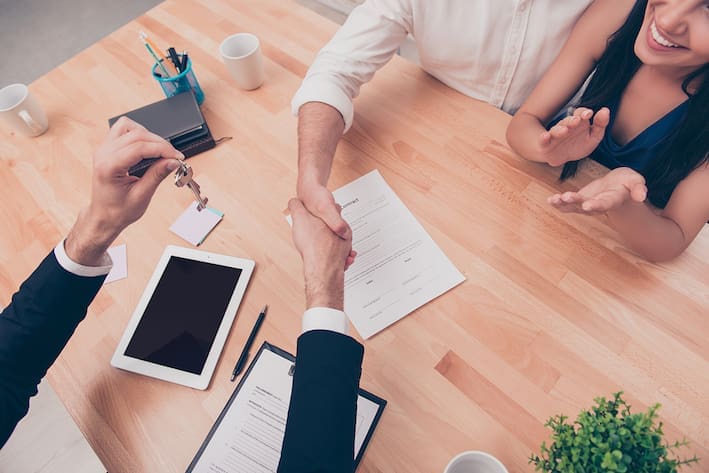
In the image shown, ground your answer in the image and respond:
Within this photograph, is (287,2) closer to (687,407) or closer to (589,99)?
(589,99)

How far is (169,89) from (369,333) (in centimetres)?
86

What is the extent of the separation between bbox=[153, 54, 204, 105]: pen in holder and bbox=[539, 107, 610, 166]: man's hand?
0.89 m

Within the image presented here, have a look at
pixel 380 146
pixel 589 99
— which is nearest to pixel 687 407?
pixel 589 99

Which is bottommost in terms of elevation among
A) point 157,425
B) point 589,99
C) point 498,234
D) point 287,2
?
point 157,425

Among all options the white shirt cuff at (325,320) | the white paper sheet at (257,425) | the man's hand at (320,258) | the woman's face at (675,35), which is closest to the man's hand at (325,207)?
the man's hand at (320,258)

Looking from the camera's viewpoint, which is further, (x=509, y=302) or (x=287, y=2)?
(x=287, y=2)

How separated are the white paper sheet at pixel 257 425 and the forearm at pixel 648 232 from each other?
1.99ft

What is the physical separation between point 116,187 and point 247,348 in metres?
0.39

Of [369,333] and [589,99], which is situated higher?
[589,99]

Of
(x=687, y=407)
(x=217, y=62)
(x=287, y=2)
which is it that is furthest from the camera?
(x=287, y=2)

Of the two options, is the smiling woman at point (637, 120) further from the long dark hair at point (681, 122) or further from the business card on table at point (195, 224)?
the business card on table at point (195, 224)

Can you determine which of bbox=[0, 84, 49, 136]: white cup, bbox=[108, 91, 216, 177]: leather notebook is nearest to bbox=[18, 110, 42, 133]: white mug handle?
bbox=[0, 84, 49, 136]: white cup

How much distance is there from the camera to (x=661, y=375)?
0.72 meters

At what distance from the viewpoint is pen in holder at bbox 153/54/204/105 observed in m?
1.08
